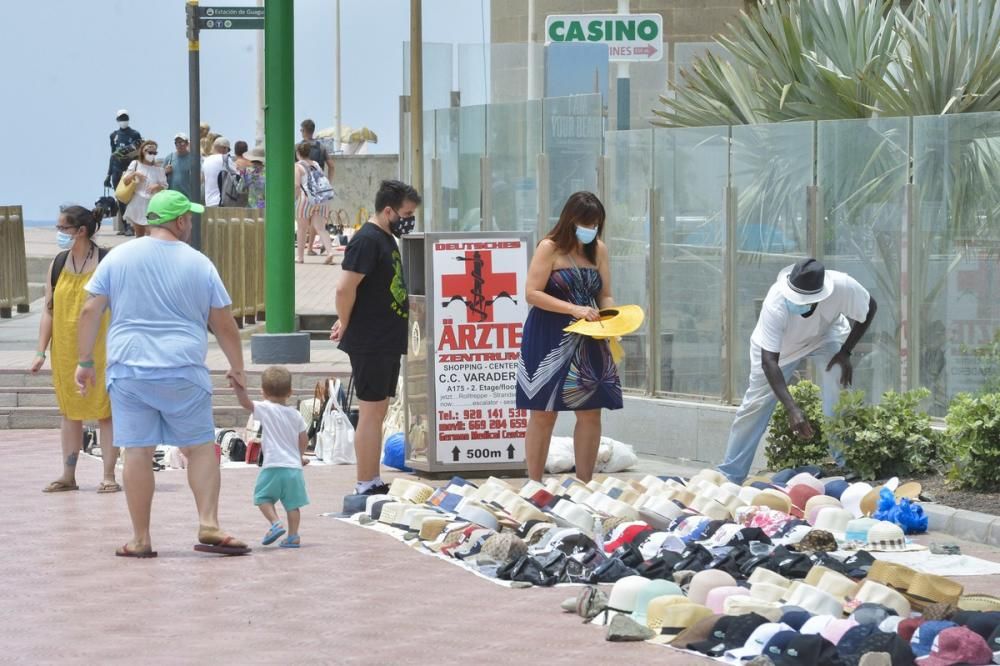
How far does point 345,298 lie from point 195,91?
8729 mm

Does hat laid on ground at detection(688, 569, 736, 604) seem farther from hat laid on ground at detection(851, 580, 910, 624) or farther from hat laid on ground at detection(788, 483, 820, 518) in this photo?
hat laid on ground at detection(788, 483, 820, 518)

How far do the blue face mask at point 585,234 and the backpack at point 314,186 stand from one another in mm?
16109

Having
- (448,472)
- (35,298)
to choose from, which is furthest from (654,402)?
(35,298)

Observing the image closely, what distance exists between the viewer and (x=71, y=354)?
39.7 ft

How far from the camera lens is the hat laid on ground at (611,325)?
36.1 feet

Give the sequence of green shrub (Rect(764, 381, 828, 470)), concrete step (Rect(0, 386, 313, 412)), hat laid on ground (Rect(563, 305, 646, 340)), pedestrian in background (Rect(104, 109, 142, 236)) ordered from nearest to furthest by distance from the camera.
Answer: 1. hat laid on ground (Rect(563, 305, 646, 340))
2. green shrub (Rect(764, 381, 828, 470))
3. concrete step (Rect(0, 386, 313, 412))
4. pedestrian in background (Rect(104, 109, 142, 236))

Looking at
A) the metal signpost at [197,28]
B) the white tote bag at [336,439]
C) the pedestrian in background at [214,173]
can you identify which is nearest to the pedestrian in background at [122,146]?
the pedestrian in background at [214,173]

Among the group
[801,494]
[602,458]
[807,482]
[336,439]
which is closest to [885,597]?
[801,494]

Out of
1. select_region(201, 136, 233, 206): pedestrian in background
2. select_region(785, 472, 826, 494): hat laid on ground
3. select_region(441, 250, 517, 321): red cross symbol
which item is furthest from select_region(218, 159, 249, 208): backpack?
select_region(785, 472, 826, 494): hat laid on ground

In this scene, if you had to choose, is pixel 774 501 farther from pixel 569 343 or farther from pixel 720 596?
pixel 720 596

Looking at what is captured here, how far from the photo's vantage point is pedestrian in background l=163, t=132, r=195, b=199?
Result: 26312 mm

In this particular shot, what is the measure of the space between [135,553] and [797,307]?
14.2 feet

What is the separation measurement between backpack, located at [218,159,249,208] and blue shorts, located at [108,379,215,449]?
18.0 m

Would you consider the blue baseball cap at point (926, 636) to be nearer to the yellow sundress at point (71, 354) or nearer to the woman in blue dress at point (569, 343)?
the woman in blue dress at point (569, 343)
